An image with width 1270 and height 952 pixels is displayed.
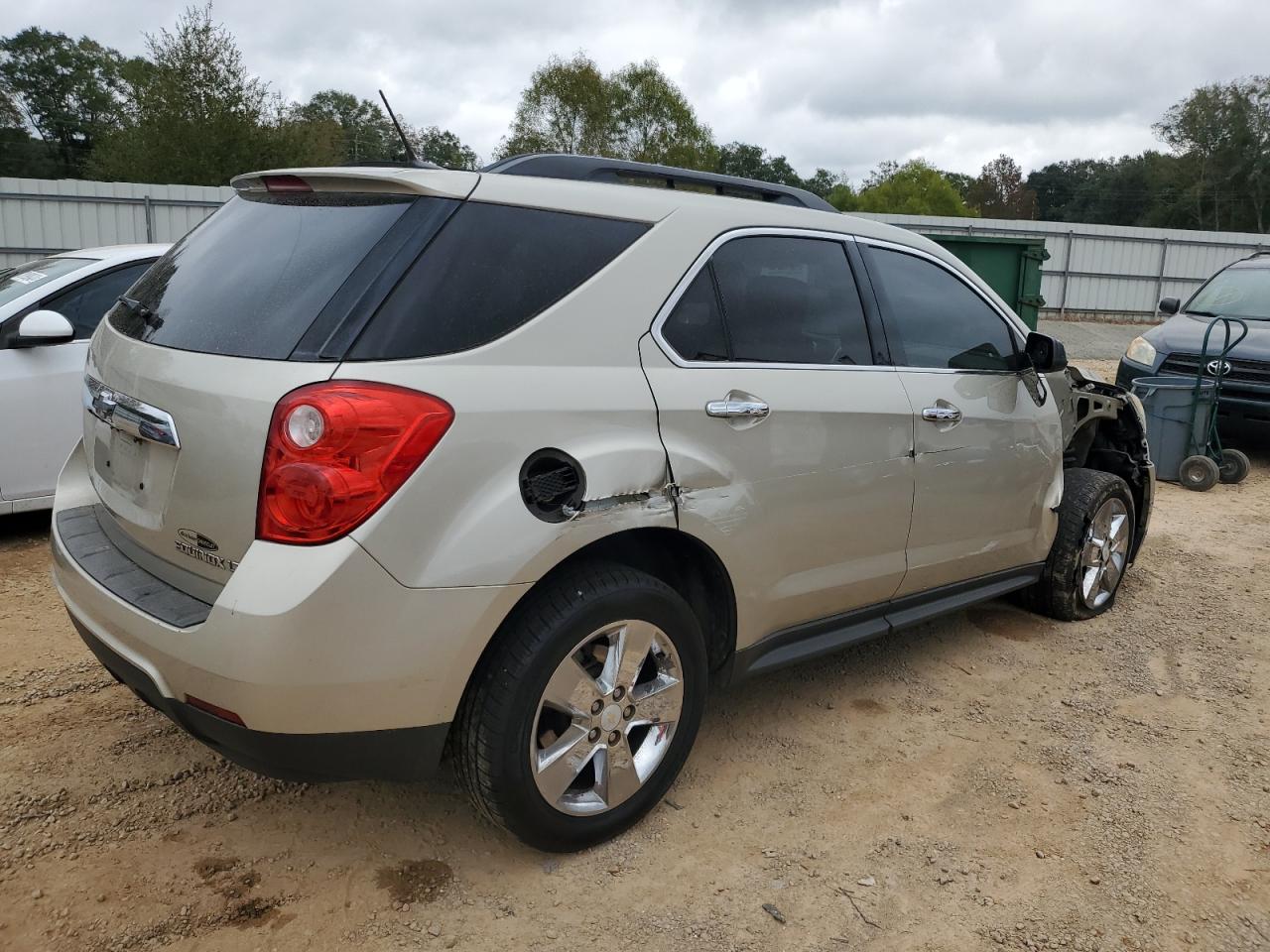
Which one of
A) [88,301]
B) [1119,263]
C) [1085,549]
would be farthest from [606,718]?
[1119,263]

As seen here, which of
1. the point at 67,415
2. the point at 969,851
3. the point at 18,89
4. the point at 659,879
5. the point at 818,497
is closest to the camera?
the point at 659,879

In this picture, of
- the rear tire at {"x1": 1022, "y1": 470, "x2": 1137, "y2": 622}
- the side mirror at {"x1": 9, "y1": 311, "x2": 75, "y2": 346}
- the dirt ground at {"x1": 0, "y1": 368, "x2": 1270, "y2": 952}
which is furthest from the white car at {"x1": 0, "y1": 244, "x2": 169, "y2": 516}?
the rear tire at {"x1": 1022, "y1": 470, "x2": 1137, "y2": 622}

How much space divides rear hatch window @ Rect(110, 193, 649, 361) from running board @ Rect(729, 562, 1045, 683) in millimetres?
1295

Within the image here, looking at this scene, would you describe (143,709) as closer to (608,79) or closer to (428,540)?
(428,540)

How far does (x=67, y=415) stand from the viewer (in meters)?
4.95

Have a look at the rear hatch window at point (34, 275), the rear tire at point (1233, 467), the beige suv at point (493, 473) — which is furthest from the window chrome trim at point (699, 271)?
the rear tire at point (1233, 467)

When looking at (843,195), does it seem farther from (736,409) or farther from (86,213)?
(736,409)

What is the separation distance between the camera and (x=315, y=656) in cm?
207

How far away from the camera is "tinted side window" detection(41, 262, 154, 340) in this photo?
5.11 m

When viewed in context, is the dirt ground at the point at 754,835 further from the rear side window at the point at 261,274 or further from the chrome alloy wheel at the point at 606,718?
the rear side window at the point at 261,274

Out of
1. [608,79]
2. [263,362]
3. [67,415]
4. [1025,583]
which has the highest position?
[608,79]

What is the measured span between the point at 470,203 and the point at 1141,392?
7.25m

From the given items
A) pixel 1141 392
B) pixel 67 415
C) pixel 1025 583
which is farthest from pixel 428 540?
pixel 1141 392

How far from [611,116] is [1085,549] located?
Result: 3924cm
